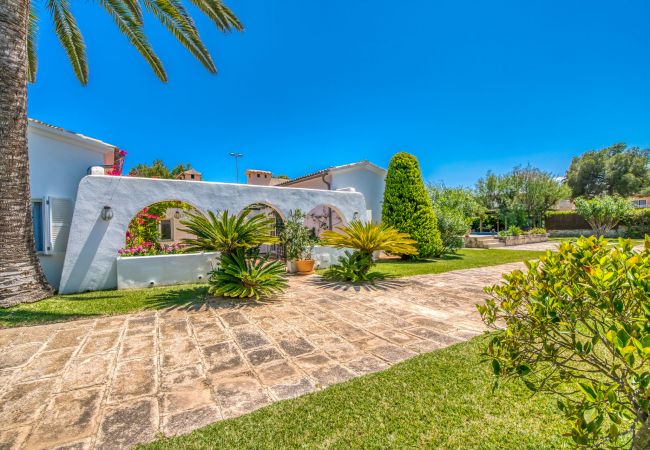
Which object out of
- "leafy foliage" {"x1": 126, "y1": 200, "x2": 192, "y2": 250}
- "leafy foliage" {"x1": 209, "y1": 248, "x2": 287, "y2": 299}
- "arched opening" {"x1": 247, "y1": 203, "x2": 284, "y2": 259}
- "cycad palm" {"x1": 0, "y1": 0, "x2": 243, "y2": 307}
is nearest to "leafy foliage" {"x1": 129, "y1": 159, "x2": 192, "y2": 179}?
"arched opening" {"x1": 247, "y1": 203, "x2": 284, "y2": 259}

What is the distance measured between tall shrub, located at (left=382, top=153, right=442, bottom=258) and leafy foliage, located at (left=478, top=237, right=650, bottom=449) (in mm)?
11976

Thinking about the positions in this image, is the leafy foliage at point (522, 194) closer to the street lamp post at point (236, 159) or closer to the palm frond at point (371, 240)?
the palm frond at point (371, 240)

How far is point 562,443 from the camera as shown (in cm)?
230

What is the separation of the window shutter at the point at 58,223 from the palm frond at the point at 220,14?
7133mm

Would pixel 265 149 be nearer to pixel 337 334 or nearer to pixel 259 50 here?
pixel 259 50

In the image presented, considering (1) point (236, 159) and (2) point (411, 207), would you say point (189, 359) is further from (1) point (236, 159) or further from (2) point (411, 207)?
(1) point (236, 159)

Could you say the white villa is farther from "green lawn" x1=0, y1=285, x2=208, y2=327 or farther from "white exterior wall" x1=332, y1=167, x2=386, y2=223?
"white exterior wall" x1=332, y1=167, x2=386, y2=223

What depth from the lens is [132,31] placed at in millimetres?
8570

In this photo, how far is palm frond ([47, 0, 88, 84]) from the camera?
8492mm

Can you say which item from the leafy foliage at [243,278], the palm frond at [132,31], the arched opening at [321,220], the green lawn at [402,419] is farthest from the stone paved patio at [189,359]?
the arched opening at [321,220]

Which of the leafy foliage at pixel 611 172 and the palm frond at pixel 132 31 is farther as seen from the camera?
the leafy foliage at pixel 611 172

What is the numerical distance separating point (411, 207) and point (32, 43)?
51.9 feet

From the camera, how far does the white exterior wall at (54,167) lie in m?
7.91

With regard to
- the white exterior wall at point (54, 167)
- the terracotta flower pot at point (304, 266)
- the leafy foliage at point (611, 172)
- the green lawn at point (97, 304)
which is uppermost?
the leafy foliage at point (611, 172)
